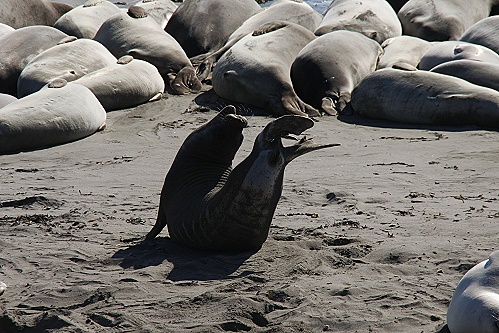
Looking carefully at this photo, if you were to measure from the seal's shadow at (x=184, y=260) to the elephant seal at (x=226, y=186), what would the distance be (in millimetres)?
64

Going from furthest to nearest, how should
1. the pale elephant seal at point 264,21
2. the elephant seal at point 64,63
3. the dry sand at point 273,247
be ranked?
1. the pale elephant seal at point 264,21
2. the elephant seal at point 64,63
3. the dry sand at point 273,247

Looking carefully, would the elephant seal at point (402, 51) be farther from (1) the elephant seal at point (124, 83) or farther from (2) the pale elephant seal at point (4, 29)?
(2) the pale elephant seal at point (4, 29)

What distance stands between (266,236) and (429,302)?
1.07 m

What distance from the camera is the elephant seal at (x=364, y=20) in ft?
32.7

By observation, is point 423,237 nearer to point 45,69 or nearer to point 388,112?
point 388,112

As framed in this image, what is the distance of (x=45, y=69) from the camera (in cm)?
844

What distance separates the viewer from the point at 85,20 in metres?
10.9

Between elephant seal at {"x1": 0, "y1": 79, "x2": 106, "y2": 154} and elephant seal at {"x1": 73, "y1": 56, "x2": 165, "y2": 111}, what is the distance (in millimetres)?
514

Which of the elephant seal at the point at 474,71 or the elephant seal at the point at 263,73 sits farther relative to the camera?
the elephant seal at the point at 263,73

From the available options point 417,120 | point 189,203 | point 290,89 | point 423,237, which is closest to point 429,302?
point 423,237

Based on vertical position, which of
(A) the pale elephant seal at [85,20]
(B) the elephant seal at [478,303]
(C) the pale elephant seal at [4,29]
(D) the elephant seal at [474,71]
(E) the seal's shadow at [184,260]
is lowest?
(A) the pale elephant seal at [85,20]

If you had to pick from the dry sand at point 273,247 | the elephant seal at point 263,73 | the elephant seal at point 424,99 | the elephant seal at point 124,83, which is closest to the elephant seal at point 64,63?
the elephant seal at point 124,83

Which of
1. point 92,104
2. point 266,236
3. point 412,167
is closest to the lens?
point 266,236

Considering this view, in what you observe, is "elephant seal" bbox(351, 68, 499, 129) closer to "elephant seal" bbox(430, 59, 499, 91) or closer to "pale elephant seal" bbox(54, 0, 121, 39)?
"elephant seal" bbox(430, 59, 499, 91)
